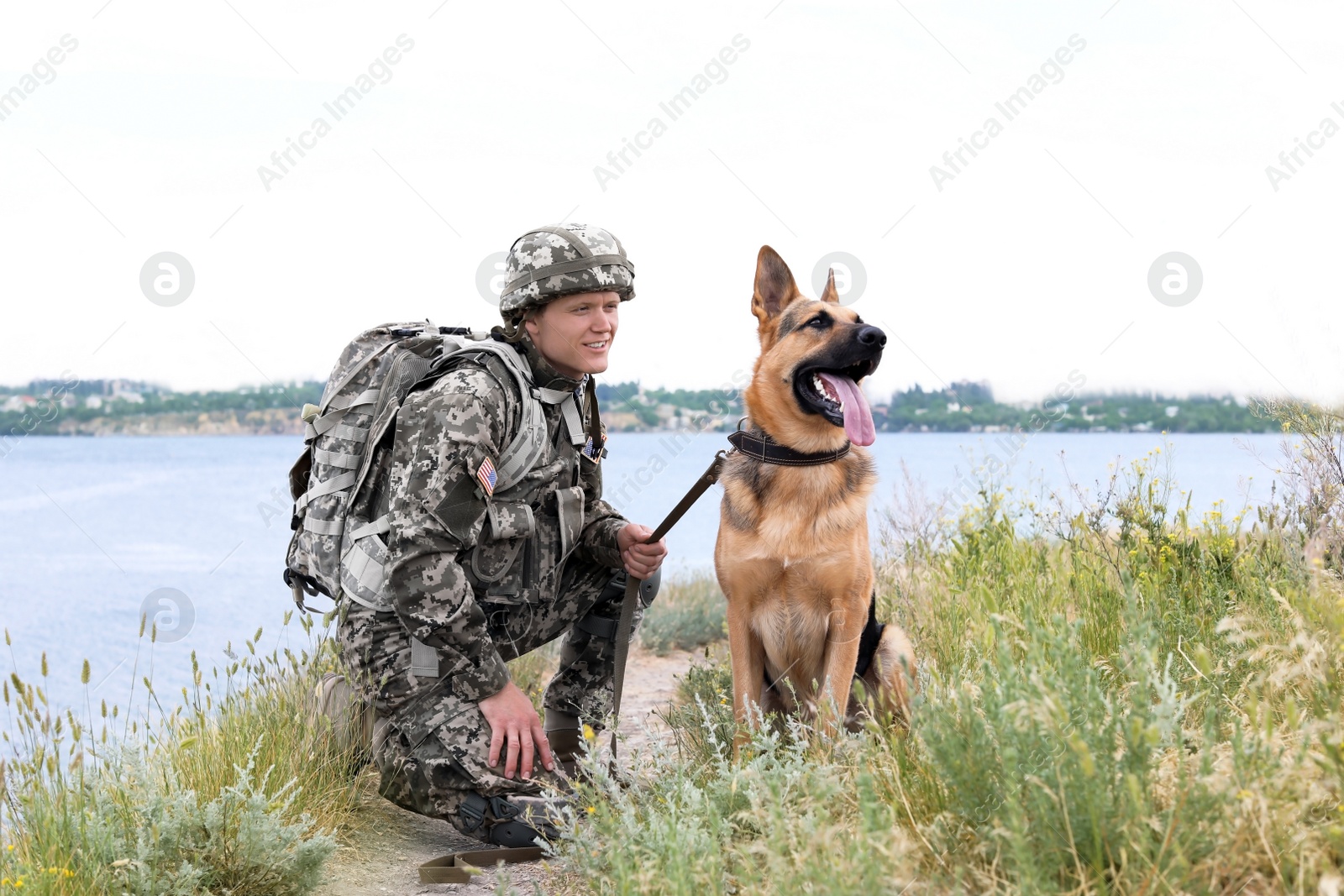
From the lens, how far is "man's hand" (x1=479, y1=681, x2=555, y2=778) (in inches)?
150

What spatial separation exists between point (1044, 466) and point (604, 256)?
11.6 ft

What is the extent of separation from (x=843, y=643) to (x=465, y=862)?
165 cm

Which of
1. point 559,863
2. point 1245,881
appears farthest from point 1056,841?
point 559,863

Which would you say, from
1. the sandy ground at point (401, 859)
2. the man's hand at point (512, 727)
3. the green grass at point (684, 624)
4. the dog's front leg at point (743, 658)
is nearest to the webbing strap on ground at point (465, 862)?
the sandy ground at point (401, 859)

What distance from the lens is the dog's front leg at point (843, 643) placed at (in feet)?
12.8

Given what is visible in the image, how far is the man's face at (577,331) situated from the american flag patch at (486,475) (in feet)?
2.10

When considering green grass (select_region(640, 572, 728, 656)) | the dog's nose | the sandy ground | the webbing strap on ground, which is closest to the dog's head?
the dog's nose

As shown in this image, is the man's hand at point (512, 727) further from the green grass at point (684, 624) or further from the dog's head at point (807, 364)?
the green grass at point (684, 624)

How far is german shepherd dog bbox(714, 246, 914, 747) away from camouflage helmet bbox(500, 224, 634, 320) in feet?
2.40

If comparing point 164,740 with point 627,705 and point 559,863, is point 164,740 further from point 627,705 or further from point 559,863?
point 627,705

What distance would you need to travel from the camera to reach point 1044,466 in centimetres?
631

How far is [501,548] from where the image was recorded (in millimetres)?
4176

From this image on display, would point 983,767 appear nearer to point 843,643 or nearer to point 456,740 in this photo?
point 843,643

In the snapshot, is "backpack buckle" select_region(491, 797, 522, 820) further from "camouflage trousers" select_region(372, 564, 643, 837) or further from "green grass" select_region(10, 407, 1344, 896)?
"green grass" select_region(10, 407, 1344, 896)
